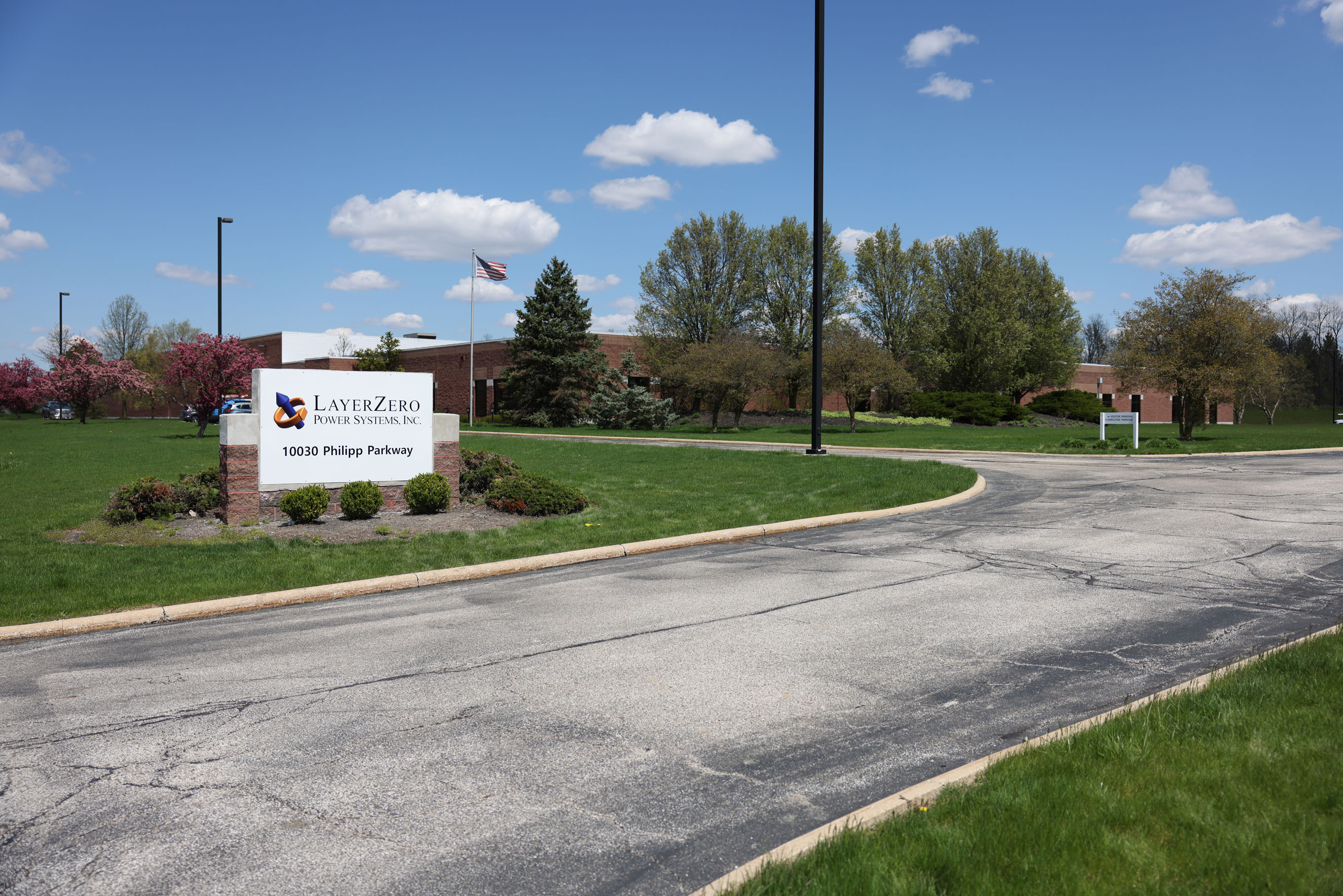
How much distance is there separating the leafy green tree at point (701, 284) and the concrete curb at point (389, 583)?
40531mm

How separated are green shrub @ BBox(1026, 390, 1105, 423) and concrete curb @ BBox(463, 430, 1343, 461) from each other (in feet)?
99.3

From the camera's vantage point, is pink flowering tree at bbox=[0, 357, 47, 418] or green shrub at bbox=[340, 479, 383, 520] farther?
pink flowering tree at bbox=[0, 357, 47, 418]

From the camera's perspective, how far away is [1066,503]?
13.3 meters

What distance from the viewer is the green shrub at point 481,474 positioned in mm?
14383

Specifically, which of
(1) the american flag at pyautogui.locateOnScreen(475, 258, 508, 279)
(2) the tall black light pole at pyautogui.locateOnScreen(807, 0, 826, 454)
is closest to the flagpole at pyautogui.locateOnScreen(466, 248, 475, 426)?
(1) the american flag at pyautogui.locateOnScreen(475, 258, 508, 279)

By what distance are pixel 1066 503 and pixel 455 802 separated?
11678mm

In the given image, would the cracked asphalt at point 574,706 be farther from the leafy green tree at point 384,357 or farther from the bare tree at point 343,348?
the bare tree at point 343,348

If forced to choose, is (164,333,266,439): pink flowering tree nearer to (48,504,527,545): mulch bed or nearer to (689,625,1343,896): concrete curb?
(48,504,527,545): mulch bed

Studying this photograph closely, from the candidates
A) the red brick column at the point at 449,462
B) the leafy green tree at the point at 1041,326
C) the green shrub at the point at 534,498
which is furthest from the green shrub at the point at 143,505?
the leafy green tree at the point at 1041,326

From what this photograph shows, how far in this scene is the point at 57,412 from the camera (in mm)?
78125

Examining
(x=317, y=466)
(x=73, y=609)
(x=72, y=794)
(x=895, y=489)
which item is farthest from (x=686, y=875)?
(x=895, y=489)

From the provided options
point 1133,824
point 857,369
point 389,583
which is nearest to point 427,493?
point 389,583

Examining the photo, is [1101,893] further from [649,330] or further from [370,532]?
[649,330]

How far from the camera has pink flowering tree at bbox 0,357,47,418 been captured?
68.0m
